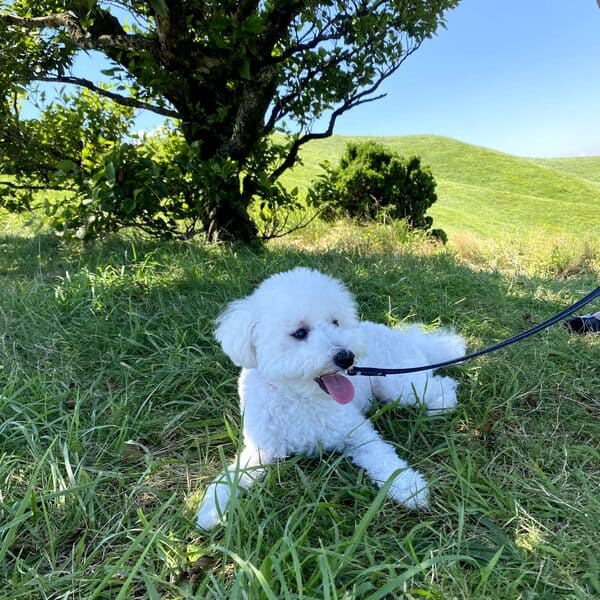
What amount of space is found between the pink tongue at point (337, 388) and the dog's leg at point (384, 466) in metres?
0.23

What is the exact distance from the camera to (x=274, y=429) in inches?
66.5

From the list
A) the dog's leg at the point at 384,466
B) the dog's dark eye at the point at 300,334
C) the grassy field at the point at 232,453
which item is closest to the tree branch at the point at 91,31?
the grassy field at the point at 232,453

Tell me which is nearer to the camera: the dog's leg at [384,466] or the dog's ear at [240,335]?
the dog's leg at [384,466]

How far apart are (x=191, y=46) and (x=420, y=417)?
3.39m

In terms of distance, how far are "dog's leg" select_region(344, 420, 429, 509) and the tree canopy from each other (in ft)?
8.30

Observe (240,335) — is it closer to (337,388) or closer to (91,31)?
(337,388)

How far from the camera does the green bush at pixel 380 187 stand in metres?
7.00

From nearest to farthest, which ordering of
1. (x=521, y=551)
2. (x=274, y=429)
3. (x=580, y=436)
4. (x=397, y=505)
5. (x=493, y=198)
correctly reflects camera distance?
1. (x=521, y=551)
2. (x=397, y=505)
3. (x=274, y=429)
4. (x=580, y=436)
5. (x=493, y=198)

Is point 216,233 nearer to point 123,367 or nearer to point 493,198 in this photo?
point 123,367

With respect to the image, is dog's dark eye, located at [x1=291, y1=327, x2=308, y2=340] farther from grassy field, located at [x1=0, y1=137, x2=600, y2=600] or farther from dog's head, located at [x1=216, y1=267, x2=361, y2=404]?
grassy field, located at [x1=0, y1=137, x2=600, y2=600]

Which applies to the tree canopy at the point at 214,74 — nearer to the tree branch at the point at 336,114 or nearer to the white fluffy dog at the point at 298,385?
the tree branch at the point at 336,114

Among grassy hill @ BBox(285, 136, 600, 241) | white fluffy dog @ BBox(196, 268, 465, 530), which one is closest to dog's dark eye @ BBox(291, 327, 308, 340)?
white fluffy dog @ BBox(196, 268, 465, 530)

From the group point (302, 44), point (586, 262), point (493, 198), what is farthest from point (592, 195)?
point (302, 44)

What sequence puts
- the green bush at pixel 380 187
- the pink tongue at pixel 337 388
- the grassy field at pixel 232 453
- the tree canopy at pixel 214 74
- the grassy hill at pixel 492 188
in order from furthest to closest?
the grassy hill at pixel 492 188, the green bush at pixel 380 187, the tree canopy at pixel 214 74, the pink tongue at pixel 337 388, the grassy field at pixel 232 453
